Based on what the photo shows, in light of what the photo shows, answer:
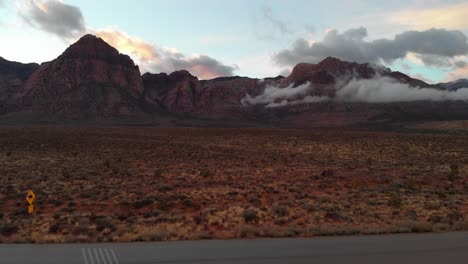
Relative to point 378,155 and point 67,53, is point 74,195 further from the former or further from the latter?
point 67,53

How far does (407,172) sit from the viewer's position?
28266 millimetres

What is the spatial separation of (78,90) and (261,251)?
178091mm

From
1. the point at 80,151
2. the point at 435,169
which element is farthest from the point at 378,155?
the point at 80,151

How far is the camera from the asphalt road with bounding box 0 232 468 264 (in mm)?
9148

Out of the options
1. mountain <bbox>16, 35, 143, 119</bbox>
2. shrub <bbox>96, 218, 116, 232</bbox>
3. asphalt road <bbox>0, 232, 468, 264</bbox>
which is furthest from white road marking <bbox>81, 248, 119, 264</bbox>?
mountain <bbox>16, 35, 143, 119</bbox>

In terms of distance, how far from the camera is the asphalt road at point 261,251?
9.15 m

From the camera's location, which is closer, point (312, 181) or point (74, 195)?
point (74, 195)

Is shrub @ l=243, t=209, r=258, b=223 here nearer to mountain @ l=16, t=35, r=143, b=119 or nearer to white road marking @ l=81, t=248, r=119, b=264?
white road marking @ l=81, t=248, r=119, b=264

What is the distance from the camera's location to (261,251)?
1002cm

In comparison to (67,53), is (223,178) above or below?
below

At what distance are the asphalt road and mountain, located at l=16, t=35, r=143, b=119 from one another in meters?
151

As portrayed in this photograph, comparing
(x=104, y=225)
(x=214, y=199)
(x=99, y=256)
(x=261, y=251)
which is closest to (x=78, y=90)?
(x=214, y=199)

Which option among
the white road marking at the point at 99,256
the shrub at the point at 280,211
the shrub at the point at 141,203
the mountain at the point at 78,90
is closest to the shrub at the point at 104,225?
the white road marking at the point at 99,256

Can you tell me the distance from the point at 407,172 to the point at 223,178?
12.6 meters
